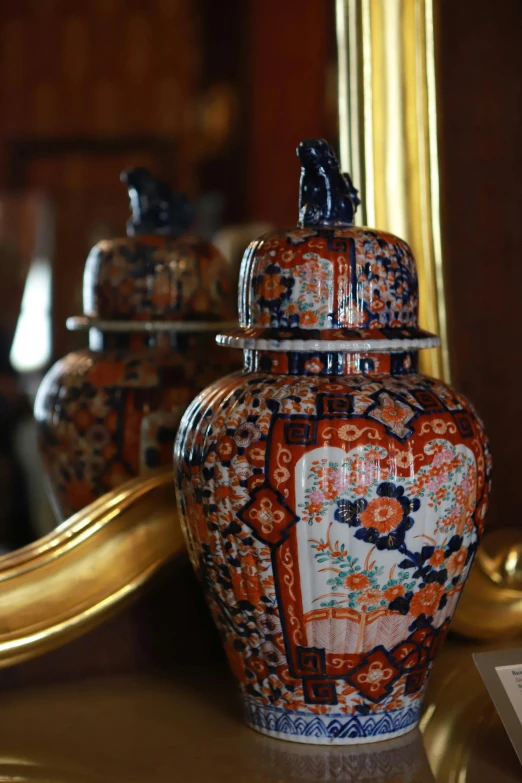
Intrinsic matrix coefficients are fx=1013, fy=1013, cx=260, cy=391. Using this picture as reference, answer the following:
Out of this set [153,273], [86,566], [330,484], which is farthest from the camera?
[153,273]

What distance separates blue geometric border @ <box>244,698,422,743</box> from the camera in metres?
0.57

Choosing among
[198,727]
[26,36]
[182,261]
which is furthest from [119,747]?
[26,36]

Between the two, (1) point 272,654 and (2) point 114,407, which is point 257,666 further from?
(2) point 114,407

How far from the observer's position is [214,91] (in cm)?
219

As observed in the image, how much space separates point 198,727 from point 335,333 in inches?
10.0

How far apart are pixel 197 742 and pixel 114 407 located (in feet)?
0.80

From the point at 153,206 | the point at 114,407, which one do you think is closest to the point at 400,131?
the point at 153,206

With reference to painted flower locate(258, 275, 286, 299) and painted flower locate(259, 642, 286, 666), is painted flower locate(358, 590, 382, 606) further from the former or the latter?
painted flower locate(258, 275, 286, 299)

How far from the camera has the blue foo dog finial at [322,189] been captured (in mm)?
574

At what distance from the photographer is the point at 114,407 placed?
0.72 metres

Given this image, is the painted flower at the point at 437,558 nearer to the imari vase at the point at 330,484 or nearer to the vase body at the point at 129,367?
the imari vase at the point at 330,484

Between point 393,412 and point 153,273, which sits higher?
point 153,273

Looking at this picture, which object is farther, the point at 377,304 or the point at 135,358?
the point at 135,358

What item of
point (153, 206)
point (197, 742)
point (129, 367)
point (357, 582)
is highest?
point (153, 206)
